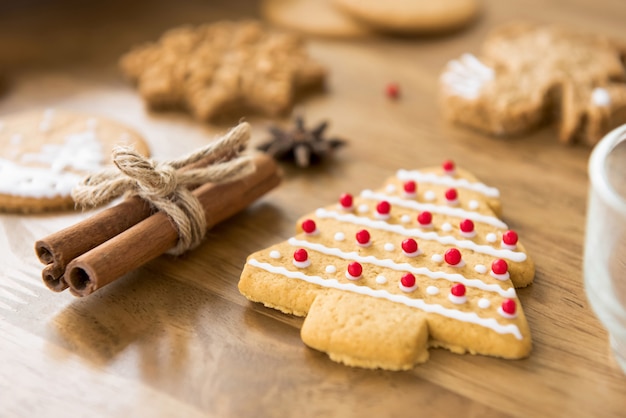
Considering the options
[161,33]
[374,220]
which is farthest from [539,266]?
[161,33]

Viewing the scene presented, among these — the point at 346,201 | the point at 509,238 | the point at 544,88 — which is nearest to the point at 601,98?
the point at 544,88

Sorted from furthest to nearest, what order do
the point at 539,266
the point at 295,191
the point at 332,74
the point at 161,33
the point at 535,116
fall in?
the point at 161,33 < the point at 332,74 < the point at 535,116 < the point at 295,191 < the point at 539,266

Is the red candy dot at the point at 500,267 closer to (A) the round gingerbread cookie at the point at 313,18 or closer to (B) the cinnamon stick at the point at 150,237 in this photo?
(B) the cinnamon stick at the point at 150,237

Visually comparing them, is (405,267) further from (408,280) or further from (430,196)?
(430,196)

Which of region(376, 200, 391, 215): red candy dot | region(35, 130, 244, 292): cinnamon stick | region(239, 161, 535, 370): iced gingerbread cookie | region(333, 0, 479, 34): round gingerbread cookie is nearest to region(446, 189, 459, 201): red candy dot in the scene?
region(239, 161, 535, 370): iced gingerbread cookie

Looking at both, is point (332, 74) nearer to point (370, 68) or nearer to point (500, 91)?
point (370, 68)
